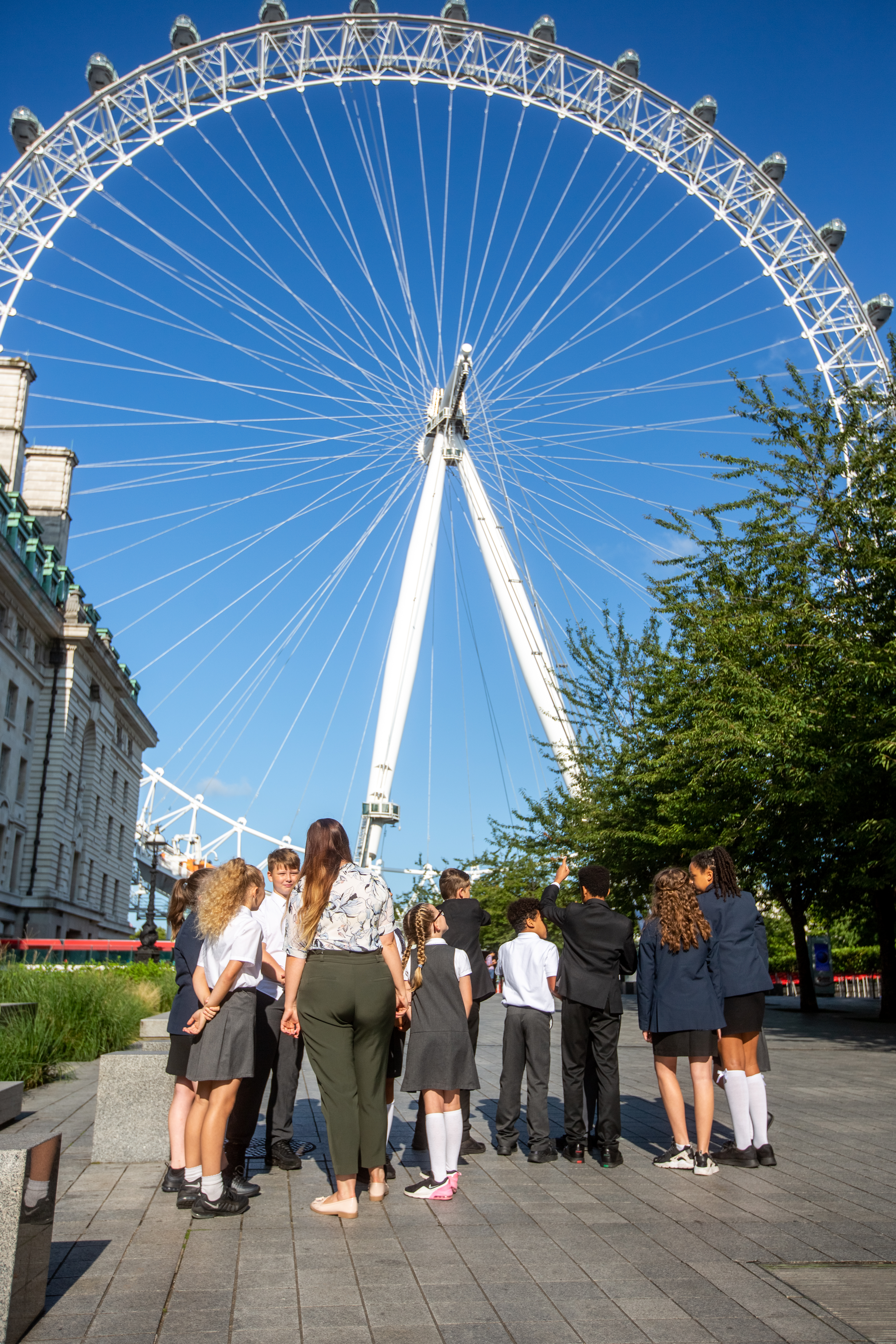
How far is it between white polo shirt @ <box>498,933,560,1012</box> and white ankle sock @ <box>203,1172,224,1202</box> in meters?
2.48

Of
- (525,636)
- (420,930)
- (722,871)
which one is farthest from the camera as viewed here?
(525,636)

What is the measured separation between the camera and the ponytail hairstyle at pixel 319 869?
243 inches

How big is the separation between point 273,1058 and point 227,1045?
1046 millimetres

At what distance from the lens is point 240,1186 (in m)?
6.28

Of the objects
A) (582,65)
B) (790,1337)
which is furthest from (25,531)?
(790,1337)

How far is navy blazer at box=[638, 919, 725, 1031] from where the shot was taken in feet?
23.8

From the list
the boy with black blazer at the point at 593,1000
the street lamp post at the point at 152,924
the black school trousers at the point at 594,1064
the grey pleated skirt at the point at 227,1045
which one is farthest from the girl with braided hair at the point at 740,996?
the street lamp post at the point at 152,924

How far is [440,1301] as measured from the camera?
180 inches

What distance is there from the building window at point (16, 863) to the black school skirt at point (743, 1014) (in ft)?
153

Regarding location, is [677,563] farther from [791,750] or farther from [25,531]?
[25,531]

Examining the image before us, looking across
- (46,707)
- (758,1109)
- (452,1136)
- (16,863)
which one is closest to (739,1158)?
(758,1109)

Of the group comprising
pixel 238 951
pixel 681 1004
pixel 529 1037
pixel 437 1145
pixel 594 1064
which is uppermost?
pixel 238 951

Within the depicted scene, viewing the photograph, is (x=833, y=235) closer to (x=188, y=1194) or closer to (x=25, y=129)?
(x=25, y=129)

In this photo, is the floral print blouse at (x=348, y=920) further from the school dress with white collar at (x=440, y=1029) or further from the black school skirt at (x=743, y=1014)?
the black school skirt at (x=743, y=1014)
